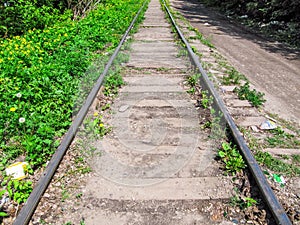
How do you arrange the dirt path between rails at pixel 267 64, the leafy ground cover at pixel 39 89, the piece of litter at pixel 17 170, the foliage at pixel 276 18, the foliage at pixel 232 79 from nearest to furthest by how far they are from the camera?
the piece of litter at pixel 17 170 < the leafy ground cover at pixel 39 89 < the dirt path between rails at pixel 267 64 < the foliage at pixel 232 79 < the foliage at pixel 276 18

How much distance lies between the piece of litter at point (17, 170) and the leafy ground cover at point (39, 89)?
0.09 meters

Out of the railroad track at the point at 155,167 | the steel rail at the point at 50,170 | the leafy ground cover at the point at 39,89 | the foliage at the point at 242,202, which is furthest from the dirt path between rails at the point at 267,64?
the leafy ground cover at the point at 39,89

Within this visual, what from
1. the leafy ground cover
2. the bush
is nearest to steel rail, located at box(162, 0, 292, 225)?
the leafy ground cover

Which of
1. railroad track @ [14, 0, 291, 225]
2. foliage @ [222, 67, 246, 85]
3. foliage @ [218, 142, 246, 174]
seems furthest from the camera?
foliage @ [222, 67, 246, 85]

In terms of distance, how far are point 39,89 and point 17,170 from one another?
5.53 feet

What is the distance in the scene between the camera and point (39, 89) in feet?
13.0

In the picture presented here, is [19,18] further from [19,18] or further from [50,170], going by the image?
[50,170]

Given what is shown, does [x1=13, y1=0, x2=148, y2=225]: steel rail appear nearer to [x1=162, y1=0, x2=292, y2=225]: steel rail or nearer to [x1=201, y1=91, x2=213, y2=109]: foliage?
[x1=201, y1=91, x2=213, y2=109]: foliage

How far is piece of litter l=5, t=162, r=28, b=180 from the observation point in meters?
2.56

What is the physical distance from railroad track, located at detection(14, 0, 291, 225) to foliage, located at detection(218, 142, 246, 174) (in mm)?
79

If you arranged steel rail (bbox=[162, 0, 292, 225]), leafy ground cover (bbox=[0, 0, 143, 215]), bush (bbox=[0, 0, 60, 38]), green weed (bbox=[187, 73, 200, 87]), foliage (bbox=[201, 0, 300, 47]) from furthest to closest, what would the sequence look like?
foliage (bbox=[201, 0, 300, 47]), bush (bbox=[0, 0, 60, 38]), green weed (bbox=[187, 73, 200, 87]), leafy ground cover (bbox=[0, 0, 143, 215]), steel rail (bbox=[162, 0, 292, 225])

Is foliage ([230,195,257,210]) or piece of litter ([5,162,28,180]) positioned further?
piece of litter ([5,162,28,180])

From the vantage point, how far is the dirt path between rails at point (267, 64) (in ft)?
15.2

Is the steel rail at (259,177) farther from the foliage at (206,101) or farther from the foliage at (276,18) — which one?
the foliage at (276,18)
